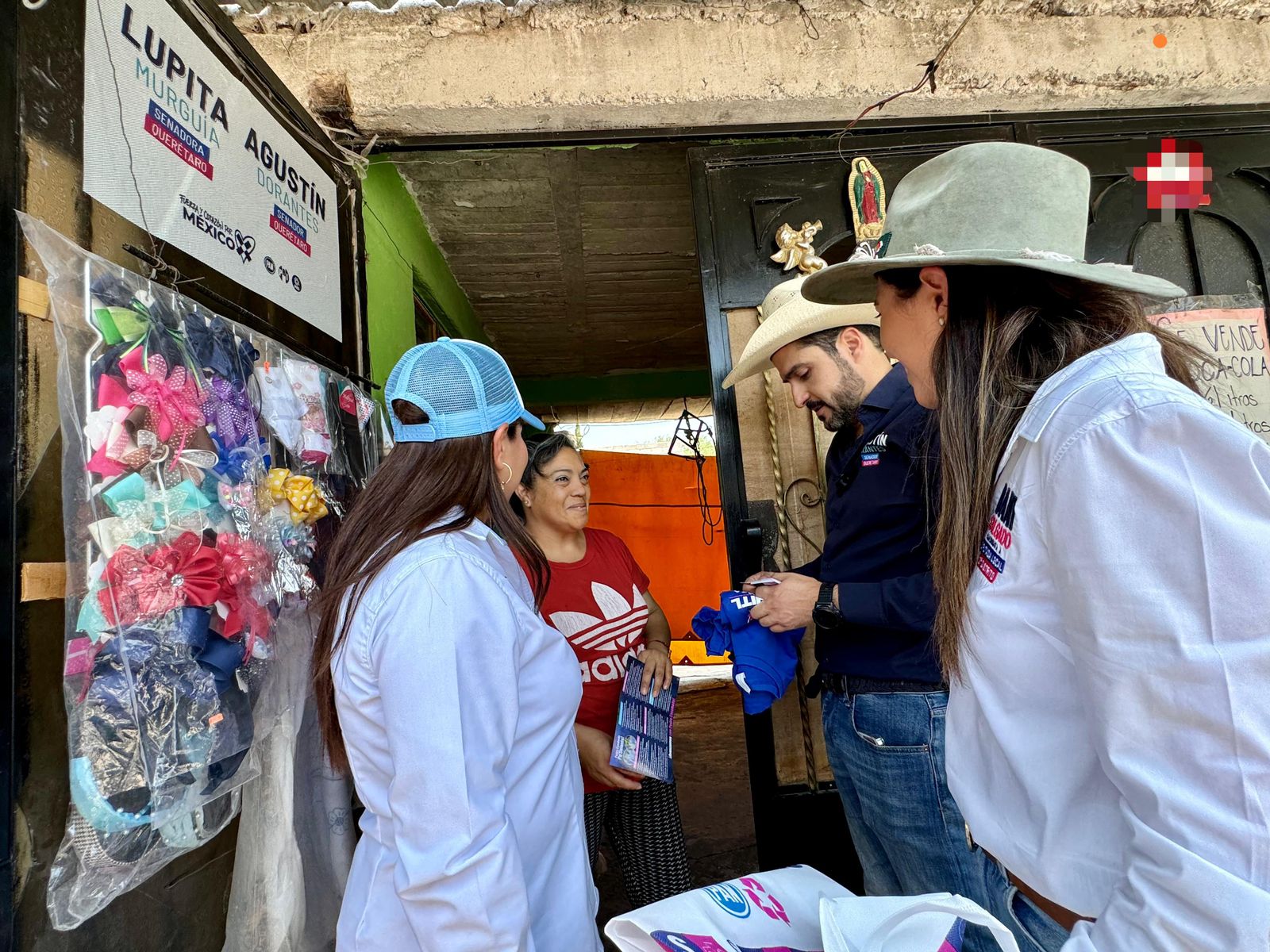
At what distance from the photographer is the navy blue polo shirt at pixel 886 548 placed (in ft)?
5.22

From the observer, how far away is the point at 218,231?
1.62 metres

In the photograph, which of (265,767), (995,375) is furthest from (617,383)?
(995,375)

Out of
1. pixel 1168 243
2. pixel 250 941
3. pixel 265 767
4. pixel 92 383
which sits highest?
pixel 1168 243

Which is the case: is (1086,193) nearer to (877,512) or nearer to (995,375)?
(995,375)

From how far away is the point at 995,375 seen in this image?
88 centimetres

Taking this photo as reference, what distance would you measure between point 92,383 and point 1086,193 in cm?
148

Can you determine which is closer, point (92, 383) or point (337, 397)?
point (92, 383)

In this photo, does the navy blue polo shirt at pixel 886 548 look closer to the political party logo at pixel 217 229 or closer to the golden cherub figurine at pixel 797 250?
the golden cherub figurine at pixel 797 250

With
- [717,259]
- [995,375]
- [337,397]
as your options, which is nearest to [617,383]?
[717,259]

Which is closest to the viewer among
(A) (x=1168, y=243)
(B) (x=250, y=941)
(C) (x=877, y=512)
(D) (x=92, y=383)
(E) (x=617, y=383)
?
(D) (x=92, y=383)

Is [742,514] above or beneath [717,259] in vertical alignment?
beneath

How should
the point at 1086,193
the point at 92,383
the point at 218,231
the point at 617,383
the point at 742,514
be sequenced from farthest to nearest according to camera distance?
the point at 617,383, the point at 742,514, the point at 218,231, the point at 92,383, the point at 1086,193

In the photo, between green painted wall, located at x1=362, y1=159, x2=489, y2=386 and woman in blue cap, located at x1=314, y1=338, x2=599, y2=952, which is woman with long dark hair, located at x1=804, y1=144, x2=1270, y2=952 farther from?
green painted wall, located at x1=362, y1=159, x2=489, y2=386

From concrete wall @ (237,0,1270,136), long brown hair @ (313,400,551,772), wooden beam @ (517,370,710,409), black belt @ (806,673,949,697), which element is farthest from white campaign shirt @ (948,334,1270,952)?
wooden beam @ (517,370,710,409)
